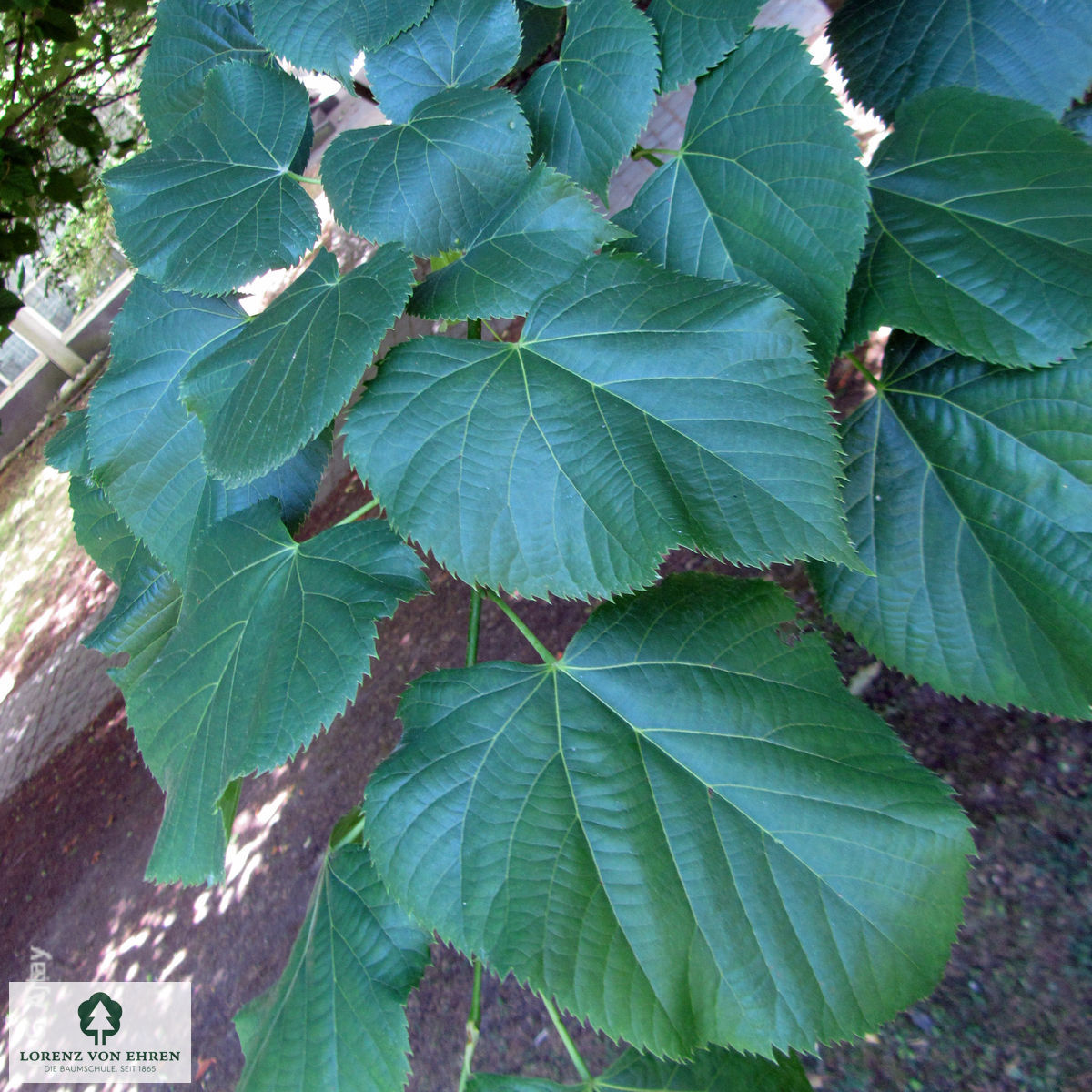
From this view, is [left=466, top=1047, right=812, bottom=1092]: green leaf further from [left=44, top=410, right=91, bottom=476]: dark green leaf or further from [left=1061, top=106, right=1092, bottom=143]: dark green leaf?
[left=1061, top=106, right=1092, bottom=143]: dark green leaf

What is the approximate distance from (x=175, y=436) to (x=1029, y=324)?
110 centimetres

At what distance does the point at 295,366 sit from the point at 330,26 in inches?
19.4

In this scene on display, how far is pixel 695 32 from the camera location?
96 centimetres

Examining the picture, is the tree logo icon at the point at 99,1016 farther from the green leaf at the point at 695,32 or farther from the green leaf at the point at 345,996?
the green leaf at the point at 695,32

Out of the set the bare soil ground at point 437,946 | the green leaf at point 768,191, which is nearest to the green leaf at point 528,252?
the green leaf at point 768,191

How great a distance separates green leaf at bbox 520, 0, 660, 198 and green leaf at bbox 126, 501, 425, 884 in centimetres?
55

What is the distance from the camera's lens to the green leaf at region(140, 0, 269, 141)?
124 centimetres

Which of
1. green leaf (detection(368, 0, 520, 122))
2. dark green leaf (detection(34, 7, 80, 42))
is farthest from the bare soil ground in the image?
dark green leaf (detection(34, 7, 80, 42))

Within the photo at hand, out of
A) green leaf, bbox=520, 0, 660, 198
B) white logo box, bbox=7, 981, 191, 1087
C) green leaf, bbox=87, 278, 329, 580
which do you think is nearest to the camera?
green leaf, bbox=520, 0, 660, 198

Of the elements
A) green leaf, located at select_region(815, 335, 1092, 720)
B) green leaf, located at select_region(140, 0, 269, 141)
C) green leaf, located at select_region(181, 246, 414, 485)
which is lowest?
green leaf, located at select_region(815, 335, 1092, 720)

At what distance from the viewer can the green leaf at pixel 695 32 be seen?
926 millimetres

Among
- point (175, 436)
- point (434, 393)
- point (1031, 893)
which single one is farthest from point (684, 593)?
point (1031, 893)

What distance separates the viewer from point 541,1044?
2.23 m

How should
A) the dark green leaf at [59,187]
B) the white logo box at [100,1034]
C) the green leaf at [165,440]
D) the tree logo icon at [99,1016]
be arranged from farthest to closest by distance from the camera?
the tree logo icon at [99,1016]
the white logo box at [100,1034]
the dark green leaf at [59,187]
the green leaf at [165,440]
